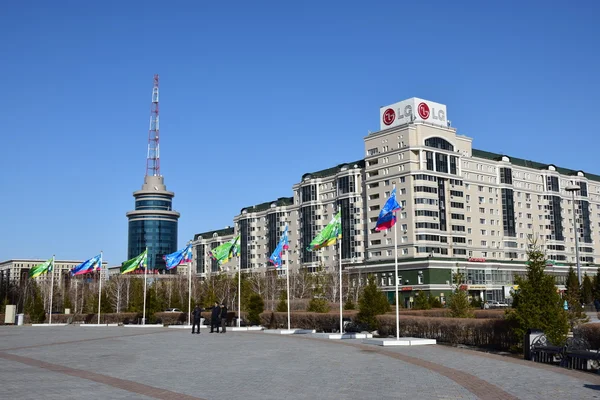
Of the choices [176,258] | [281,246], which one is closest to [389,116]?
[176,258]

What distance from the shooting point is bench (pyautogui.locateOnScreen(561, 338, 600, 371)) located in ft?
58.0

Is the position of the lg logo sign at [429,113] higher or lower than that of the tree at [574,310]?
higher

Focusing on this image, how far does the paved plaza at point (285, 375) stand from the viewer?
1370cm

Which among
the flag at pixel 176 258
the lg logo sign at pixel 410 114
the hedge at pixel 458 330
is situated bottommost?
the hedge at pixel 458 330

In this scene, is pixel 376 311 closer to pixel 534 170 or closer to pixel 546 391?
pixel 546 391

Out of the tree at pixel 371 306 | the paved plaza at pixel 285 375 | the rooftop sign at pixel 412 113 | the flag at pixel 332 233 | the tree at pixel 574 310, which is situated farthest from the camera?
the rooftop sign at pixel 412 113

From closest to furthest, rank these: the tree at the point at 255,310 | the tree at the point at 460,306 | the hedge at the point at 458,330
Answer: the hedge at the point at 458,330 → the tree at the point at 460,306 → the tree at the point at 255,310

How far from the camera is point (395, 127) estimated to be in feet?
342

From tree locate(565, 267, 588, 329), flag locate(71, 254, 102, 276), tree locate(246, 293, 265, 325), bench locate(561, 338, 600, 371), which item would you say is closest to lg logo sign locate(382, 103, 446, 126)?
flag locate(71, 254, 102, 276)

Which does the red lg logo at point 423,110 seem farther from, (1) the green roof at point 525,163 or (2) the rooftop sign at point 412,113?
(1) the green roof at point 525,163

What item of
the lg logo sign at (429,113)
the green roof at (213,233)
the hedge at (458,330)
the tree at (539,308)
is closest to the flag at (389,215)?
the hedge at (458,330)

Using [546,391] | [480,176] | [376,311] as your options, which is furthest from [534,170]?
[546,391]

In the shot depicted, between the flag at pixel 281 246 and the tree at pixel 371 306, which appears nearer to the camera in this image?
the tree at pixel 371 306

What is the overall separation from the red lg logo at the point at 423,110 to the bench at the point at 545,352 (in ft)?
283
